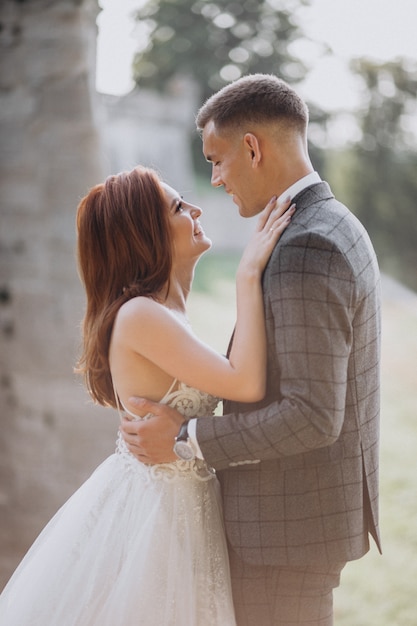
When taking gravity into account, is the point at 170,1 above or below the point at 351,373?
above

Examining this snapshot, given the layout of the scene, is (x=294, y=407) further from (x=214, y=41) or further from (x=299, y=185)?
(x=214, y=41)

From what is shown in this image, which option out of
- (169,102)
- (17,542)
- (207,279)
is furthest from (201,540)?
(169,102)

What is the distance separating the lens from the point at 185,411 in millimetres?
2166

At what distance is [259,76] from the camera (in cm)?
210

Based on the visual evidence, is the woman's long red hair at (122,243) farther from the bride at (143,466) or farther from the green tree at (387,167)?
the green tree at (387,167)

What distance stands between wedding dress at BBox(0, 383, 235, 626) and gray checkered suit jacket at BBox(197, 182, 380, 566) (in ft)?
0.34

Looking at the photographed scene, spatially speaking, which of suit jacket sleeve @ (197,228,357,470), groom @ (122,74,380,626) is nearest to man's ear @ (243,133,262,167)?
groom @ (122,74,380,626)

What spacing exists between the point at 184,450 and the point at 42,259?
1706 millimetres

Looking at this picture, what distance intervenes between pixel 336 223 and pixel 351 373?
1.18ft

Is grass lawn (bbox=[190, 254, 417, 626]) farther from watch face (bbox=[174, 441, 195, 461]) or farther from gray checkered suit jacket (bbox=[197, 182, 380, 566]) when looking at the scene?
watch face (bbox=[174, 441, 195, 461])

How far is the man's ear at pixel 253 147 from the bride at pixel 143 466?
→ 12 cm

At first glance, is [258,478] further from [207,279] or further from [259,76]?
[207,279]

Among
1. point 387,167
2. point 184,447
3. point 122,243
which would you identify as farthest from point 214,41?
point 184,447

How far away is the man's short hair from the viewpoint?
6.66 ft
